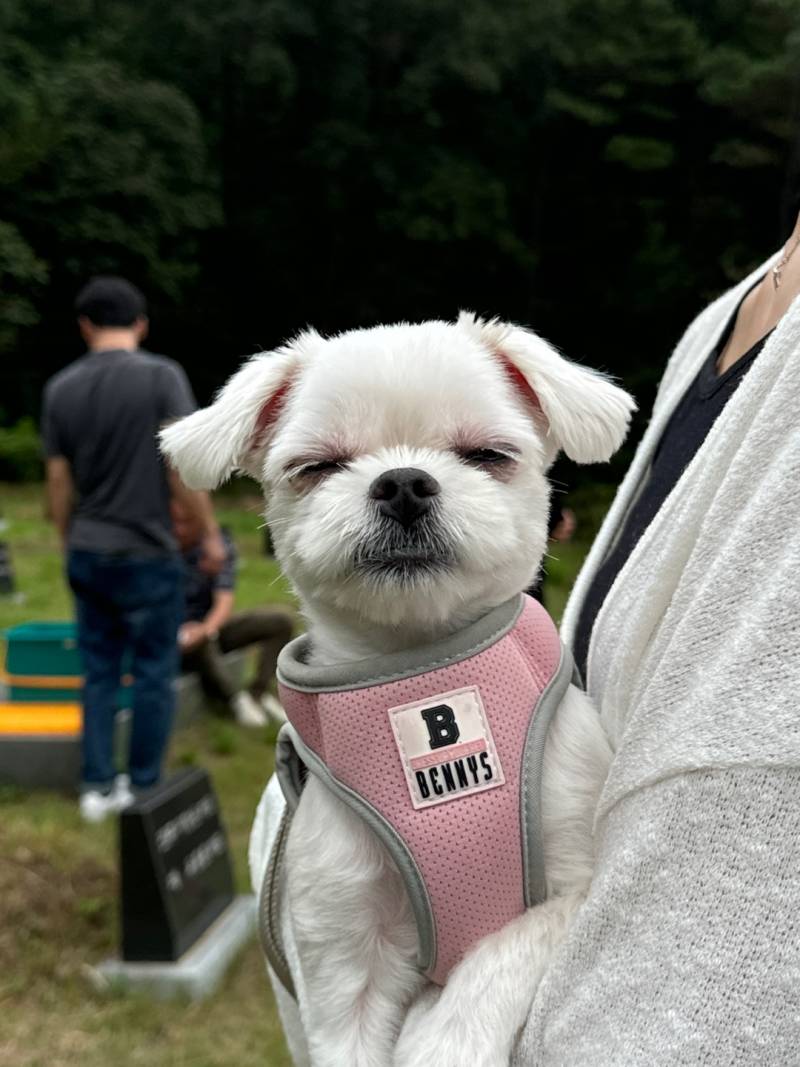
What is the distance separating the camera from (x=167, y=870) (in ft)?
12.8

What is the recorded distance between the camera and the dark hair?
5.36 m

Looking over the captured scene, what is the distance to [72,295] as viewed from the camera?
26703mm

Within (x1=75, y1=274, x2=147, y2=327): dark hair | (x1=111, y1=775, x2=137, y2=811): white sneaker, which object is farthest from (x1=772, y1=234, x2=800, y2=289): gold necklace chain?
(x1=111, y1=775, x2=137, y2=811): white sneaker

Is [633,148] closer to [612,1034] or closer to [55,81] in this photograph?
[55,81]

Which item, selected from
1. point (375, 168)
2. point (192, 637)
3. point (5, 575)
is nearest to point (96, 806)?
point (192, 637)

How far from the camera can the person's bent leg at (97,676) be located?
5.41 m

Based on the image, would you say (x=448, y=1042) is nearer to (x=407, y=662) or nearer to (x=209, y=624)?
(x=407, y=662)

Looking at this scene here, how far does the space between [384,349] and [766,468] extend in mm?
583

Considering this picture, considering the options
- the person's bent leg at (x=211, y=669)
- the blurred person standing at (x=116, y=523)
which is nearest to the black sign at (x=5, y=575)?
the person's bent leg at (x=211, y=669)

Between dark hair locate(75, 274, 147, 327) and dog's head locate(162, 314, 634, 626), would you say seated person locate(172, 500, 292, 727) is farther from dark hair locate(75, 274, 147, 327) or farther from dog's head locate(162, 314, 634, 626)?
dog's head locate(162, 314, 634, 626)

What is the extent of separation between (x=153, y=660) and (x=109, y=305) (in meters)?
1.79

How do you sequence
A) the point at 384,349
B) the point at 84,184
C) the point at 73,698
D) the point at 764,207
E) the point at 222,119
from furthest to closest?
the point at 222,119
the point at 84,184
the point at 764,207
the point at 73,698
the point at 384,349

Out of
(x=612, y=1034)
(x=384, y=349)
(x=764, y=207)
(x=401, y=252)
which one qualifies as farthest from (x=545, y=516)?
(x=401, y=252)

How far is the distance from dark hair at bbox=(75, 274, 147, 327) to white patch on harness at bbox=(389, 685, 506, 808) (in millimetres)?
4454
